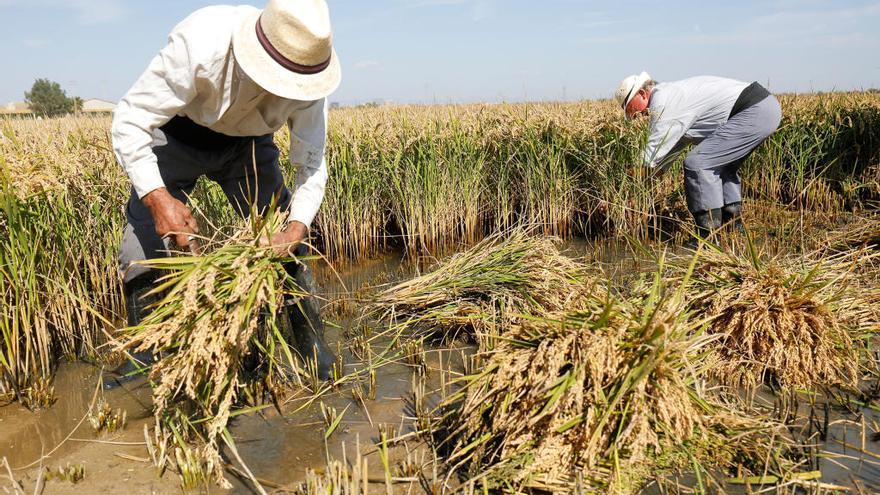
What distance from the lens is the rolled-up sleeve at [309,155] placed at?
2863 mm

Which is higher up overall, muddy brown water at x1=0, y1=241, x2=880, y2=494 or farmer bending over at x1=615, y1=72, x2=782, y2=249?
farmer bending over at x1=615, y1=72, x2=782, y2=249

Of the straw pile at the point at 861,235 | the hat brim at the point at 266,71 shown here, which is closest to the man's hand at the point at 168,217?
the hat brim at the point at 266,71

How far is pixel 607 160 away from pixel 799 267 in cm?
258

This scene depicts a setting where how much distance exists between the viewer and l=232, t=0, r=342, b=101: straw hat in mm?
2373

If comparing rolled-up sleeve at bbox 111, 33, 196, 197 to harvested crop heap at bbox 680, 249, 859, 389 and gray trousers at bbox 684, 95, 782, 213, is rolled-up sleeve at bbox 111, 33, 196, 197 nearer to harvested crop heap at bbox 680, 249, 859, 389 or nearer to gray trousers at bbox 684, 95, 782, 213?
harvested crop heap at bbox 680, 249, 859, 389

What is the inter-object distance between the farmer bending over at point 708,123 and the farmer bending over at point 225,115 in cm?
336

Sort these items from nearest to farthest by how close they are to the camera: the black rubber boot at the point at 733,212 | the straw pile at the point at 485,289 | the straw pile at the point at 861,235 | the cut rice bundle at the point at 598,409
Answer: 1. the cut rice bundle at the point at 598,409
2. the straw pile at the point at 485,289
3. the straw pile at the point at 861,235
4. the black rubber boot at the point at 733,212

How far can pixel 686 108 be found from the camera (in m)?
5.16

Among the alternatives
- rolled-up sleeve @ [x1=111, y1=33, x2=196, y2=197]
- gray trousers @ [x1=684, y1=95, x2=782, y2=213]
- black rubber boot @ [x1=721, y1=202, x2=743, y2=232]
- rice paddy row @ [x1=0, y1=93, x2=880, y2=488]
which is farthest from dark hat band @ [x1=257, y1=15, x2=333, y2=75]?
black rubber boot @ [x1=721, y1=202, x2=743, y2=232]

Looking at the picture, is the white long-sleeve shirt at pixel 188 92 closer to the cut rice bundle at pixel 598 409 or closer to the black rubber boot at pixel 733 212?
the cut rice bundle at pixel 598 409

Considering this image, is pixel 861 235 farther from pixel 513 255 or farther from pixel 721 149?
pixel 513 255

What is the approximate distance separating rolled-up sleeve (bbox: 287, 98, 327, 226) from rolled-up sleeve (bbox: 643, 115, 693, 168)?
3.23 m

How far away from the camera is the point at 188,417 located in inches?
99.3

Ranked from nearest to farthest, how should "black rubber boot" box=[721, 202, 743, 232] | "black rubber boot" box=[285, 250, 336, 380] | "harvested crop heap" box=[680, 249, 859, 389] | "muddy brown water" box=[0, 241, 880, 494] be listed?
"muddy brown water" box=[0, 241, 880, 494], "harvested crop heap" box=[680, 249, 859, 389], "black rubber boot" box=[285, 250, 336, 380], "black rubber boot" box=[721, 202, 743, 232]
